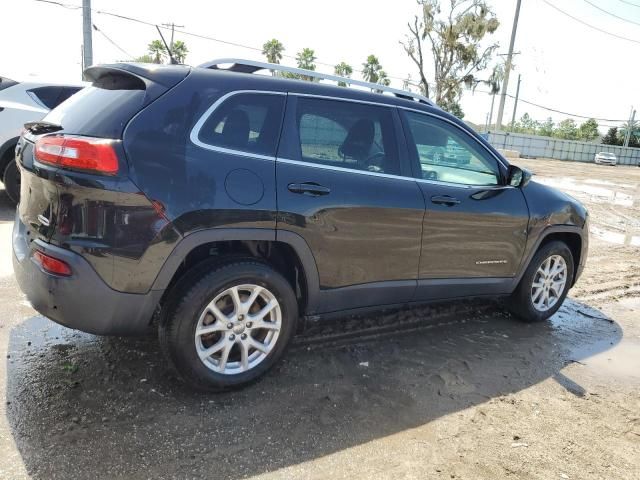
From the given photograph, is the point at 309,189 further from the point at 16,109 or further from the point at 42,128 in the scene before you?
the point at 16,109

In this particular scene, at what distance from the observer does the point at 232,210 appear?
284 centimetres

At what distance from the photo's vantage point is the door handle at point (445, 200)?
3670 mm

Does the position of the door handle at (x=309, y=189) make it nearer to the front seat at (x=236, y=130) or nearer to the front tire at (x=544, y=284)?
the front seat at (x=236, y=130)

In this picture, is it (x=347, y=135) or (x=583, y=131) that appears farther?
(x=583, y=131)

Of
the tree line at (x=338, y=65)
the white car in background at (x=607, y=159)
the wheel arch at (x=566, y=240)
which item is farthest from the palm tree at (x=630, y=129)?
the wheel arch at (x=566, y=240)

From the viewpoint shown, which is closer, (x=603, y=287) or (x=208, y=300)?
(x=208, y=300)

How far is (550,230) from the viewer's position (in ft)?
14.5

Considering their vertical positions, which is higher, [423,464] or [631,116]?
[631,116]

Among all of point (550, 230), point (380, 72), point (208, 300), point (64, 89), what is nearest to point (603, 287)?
point (550, 230)

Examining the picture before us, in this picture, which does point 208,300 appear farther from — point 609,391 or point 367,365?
point 609,391

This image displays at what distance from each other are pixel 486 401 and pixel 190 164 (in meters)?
2.31

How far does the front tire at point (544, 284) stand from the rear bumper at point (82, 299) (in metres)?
3.14

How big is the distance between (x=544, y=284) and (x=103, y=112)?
3800mm

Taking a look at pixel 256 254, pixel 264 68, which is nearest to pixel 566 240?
pixel 256 254
